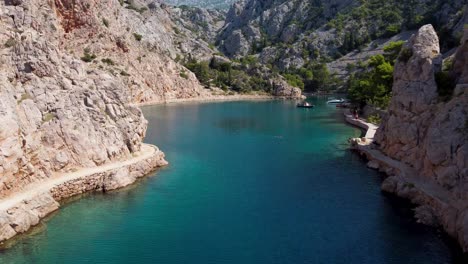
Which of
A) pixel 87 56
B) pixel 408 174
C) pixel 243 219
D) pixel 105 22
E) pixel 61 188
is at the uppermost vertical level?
pixel 105 22

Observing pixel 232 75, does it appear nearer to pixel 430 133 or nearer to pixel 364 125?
pixel 364 125

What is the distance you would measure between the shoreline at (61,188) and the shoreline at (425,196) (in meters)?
23.3

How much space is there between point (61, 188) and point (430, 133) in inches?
1216

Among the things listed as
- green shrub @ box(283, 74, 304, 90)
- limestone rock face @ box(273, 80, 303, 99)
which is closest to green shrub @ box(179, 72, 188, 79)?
limestone rock face @ box(273, 80, 303, 99)

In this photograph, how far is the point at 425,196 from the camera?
37.0 m

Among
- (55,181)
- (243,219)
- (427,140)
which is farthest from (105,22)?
(427,140)

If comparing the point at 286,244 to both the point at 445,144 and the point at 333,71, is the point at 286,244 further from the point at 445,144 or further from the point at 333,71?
the point at 333,71

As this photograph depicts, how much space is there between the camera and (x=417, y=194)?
38.4m

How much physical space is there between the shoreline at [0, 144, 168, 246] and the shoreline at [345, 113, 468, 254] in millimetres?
23301

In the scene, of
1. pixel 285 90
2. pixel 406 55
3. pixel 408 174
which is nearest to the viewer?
pixel 408 174

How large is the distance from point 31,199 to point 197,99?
370 feet

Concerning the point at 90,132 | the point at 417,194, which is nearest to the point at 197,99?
the point at 90,132

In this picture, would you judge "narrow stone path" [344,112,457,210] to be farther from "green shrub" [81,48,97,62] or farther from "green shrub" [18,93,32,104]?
"green shrub" [81,48,97,62]

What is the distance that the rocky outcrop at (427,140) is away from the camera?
33884mm
